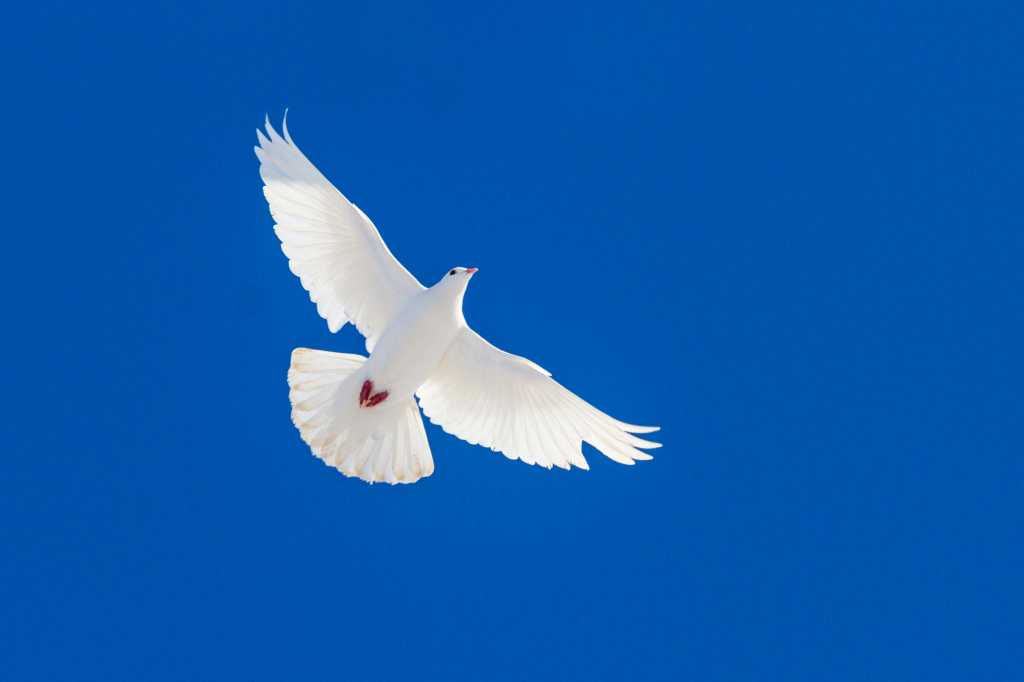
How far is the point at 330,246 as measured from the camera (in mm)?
19547

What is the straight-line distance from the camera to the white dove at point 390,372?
19.1 metres

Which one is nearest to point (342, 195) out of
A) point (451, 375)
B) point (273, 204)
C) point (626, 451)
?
point (273, 204)

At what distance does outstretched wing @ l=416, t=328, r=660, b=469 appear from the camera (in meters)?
19.2

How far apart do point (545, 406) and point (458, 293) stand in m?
1.64

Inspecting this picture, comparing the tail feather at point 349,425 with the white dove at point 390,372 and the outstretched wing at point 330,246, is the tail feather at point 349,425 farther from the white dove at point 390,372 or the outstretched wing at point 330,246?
the outstretched wing at point 330,246

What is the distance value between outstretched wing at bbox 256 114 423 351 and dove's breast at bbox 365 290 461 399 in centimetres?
51

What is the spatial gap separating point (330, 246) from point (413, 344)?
1521mm

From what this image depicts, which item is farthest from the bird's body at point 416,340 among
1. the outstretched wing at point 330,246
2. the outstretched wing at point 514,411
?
the outstretched wing at point 330,246

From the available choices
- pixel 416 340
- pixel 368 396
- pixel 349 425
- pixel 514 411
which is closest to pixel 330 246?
pixel 416 340

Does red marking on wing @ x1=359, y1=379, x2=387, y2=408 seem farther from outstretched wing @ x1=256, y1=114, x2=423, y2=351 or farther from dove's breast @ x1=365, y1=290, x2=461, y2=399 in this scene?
outstretched wing @ x1=256, y1=114, x2=423, y2=351

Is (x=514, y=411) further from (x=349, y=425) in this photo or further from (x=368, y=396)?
(x=349, y=425)

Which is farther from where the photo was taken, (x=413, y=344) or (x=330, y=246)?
(x=330, y=246)

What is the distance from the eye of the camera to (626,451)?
19109 mm

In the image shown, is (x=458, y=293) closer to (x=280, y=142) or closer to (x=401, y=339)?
(x=401, y=339)
